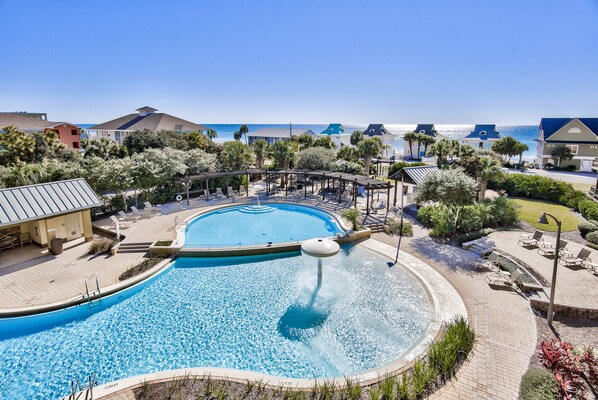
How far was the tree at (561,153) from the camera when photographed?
41094 millimetres

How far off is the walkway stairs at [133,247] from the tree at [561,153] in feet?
166

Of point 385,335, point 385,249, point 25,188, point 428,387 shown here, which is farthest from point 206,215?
point 428,387

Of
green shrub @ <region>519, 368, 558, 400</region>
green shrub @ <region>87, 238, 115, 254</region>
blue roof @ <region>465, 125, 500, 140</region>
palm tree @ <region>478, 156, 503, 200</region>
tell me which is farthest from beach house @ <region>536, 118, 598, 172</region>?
green shrub @ <region>87, 238, 115, 254</region>

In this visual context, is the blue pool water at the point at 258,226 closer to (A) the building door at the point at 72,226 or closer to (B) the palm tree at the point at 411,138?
(A) the building door at the point at 72,226

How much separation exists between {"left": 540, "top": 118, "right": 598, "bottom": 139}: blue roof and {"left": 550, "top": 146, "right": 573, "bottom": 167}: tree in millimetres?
2853

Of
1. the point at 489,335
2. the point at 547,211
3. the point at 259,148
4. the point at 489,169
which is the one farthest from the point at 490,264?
the point at 259,148

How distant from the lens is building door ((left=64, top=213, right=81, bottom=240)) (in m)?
16.8

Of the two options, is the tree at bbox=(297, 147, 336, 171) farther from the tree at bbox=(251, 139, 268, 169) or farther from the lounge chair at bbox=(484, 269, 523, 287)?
the lounge chair at bbox=(484, 269, 523, 287)

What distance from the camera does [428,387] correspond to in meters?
7.39

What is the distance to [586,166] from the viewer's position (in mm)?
40656

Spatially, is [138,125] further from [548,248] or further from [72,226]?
[548,248]

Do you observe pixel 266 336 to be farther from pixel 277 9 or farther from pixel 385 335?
pixel 277 9

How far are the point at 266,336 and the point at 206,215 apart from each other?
48.6 feet

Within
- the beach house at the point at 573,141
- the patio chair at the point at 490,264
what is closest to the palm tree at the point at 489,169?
the patio chair at the point at 490,264
